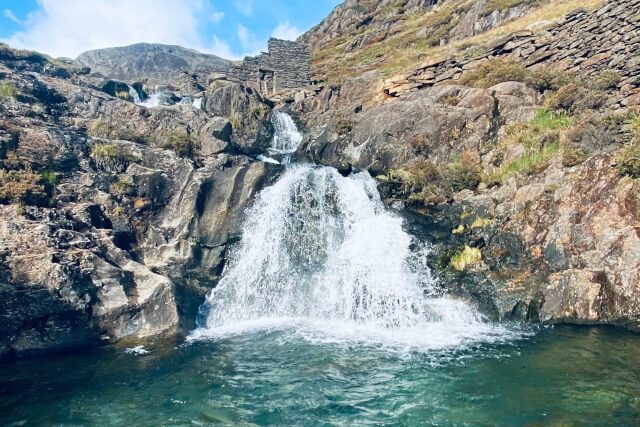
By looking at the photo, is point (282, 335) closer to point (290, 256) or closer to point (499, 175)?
point (290, 256)

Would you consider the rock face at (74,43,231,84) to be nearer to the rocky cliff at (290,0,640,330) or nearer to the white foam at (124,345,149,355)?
the rocky cliff at (290,0,640,330)

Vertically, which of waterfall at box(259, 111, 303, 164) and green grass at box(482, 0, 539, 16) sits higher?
green grass at box(482, 0, 539, 16)

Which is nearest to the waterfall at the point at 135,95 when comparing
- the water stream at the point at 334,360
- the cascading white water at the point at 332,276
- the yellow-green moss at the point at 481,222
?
the cascading white water at the point at 332,276

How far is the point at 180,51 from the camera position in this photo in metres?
103

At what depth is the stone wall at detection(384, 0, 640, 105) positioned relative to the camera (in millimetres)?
17219

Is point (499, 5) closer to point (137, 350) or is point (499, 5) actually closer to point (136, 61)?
point (137, 350)

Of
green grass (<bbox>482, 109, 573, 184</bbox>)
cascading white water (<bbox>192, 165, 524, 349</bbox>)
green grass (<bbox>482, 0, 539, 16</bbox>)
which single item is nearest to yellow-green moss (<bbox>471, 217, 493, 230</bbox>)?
cascading white water (<bbox>192, 165, 524, 349</bbox>)

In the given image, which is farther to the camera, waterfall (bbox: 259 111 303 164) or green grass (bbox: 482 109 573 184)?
waterfall (bbox: 259 111 303 164)

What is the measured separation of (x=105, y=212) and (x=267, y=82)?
27.1 metres

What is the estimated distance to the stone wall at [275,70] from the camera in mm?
39094

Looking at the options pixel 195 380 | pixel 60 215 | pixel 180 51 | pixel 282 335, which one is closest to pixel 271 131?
pixel 60 215

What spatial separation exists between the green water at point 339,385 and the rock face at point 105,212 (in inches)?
64.7

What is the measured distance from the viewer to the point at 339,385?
901cm

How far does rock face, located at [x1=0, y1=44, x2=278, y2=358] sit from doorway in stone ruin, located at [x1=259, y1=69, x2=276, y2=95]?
16282 millimetres
